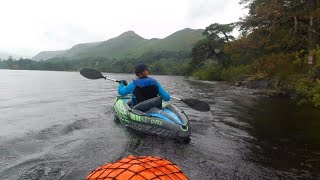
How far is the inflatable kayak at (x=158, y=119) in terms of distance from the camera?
868cm

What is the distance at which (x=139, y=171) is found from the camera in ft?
12.7

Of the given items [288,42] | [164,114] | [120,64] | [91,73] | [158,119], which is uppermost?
[288,42]

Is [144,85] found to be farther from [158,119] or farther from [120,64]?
[120,64]

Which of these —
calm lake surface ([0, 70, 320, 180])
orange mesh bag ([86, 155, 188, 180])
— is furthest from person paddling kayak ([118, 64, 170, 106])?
orange mesh bag ([86, 155, 188, 180])

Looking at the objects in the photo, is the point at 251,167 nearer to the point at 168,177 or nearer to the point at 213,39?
the point at 168,177

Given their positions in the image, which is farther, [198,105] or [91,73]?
[91,73]

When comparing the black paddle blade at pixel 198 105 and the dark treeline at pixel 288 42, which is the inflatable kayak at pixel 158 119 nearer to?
the black paddle blade at pixel 198 105

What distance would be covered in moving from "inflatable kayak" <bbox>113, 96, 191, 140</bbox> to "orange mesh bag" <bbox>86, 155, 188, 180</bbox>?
4412 millimetres

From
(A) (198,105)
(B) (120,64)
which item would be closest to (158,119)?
(A) (198,105)

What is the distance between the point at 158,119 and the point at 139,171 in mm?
5218

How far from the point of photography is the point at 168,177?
3.92m

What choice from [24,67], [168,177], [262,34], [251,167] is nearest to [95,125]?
[251,167]

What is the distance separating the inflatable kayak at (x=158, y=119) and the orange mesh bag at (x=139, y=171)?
4.41 metres

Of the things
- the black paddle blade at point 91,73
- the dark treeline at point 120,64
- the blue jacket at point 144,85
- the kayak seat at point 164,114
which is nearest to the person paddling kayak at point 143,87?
the blue jacket at point 144,85
